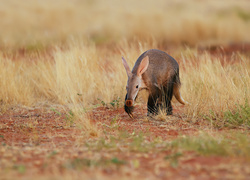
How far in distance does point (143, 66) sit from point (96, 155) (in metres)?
2.26

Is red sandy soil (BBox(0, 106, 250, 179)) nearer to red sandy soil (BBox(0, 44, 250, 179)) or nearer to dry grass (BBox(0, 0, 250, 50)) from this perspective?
red sandy soil (BBox(0, 44, 250, 179))

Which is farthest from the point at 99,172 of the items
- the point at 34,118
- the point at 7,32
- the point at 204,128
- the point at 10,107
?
the point at 7,32

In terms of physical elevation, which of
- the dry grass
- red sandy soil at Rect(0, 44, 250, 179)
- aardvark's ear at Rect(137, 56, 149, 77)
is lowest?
red sandy soil at Rect(0, 44, 250, 179)

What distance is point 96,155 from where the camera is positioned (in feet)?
12.6

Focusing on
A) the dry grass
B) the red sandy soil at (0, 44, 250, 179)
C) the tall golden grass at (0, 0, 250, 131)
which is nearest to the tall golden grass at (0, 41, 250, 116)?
the tall golden grass at (0, 0, 250, 131)

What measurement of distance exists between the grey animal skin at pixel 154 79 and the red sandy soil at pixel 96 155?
0.93ft

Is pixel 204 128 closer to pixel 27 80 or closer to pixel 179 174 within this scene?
pixel 179 174

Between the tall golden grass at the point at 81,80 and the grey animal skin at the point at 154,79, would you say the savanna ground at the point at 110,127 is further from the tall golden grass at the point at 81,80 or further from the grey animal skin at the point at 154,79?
the grey animal skin at the point at 154,79

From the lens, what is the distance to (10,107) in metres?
6.94

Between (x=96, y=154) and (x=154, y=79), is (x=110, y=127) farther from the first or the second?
(x=96, y=154)

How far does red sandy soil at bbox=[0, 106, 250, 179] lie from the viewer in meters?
3.26

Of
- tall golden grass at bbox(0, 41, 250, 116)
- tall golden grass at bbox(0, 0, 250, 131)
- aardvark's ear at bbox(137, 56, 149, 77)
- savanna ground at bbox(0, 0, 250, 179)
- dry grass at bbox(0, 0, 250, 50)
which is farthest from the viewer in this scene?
dry grass at bbox(0, 0, 250, 50)

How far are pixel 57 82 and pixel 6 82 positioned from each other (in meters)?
1.02

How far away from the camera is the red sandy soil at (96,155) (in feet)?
10.7
